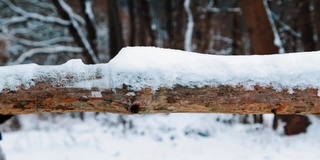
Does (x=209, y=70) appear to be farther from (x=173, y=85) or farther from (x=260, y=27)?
(x=260, y=27)

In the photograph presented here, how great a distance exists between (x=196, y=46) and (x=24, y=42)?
495 centimetres

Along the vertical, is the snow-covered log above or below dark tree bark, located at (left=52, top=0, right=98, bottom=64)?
above

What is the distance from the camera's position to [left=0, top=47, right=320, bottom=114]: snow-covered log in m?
2.39

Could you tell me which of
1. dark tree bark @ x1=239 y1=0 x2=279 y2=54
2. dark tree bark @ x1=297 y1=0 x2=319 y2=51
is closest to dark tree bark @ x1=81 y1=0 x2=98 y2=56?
dark tree bark @ x1=297 y1=0 x2=319 y2=51

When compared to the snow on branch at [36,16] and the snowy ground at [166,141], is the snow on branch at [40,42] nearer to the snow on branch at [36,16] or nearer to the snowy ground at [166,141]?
the snow on branch at [36,16]

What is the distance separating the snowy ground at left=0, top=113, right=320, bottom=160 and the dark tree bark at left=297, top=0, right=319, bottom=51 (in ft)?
5.11

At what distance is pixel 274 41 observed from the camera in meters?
7.67

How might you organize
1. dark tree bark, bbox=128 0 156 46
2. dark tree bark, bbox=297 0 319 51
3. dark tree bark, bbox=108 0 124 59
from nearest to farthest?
dark tree bark, bbox=297 0 319 51 → dark tree bark, bbox=108 0 124 59 → dark tree bark, bbox=128 0 156 46

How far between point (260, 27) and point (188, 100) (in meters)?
5.56

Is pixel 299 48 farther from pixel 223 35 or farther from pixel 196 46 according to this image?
pixel 223 35

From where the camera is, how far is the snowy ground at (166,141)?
5.55 meters

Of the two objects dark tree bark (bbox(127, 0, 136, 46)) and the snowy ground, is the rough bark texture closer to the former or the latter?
the snowy ground

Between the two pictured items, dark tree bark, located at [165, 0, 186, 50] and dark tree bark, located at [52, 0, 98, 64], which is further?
dark tree bark, located at [165, 0, 186, 50]

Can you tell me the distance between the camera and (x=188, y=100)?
240 cm
